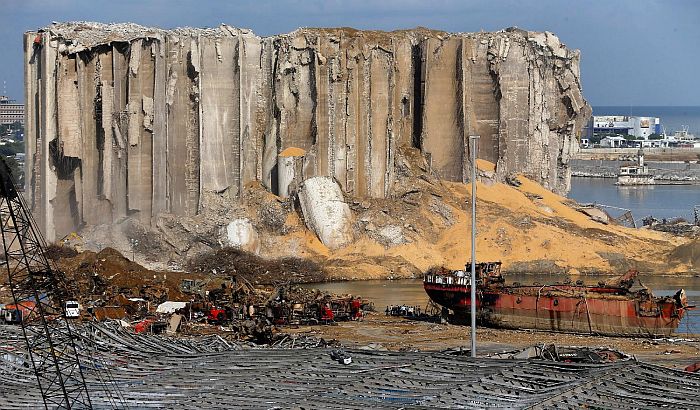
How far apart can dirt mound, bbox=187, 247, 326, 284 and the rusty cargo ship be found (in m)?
11.4

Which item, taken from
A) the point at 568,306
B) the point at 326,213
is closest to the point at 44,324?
the point at 568,306

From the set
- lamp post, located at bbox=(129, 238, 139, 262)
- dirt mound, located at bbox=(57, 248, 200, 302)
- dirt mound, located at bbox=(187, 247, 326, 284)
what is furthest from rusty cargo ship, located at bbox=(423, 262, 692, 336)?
lamp post, located at bbox=(129, 238, 139, 262)

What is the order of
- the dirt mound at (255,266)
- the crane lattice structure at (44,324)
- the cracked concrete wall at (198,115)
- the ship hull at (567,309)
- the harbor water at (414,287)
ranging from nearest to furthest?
1. the crane lattice structure at (44,324)
2. the ship hull at (567,309)
3. the harbor water at (414,287)
4. the dirt mound at (255,266)
5. the cracked concrete wall at (198,115)

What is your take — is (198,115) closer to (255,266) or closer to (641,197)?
(255,266)

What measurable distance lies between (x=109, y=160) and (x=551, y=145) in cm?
2319

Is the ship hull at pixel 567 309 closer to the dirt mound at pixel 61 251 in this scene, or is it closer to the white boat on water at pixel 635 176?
the dirt mound at pixel 61 251

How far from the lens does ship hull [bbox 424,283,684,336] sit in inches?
1801

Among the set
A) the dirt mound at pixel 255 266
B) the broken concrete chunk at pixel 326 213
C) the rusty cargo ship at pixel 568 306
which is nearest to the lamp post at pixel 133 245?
the dirt mound at pixel 255 266

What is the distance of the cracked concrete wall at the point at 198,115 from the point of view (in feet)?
213

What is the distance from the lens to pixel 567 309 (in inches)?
1845

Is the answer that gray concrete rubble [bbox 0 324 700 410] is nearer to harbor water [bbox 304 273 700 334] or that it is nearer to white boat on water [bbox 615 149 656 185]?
harbor water [bbox 304 273 700 334]

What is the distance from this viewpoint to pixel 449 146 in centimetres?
7019

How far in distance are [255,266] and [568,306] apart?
56.1 feet

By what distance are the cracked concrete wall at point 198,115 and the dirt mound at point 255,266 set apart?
12.3ft
